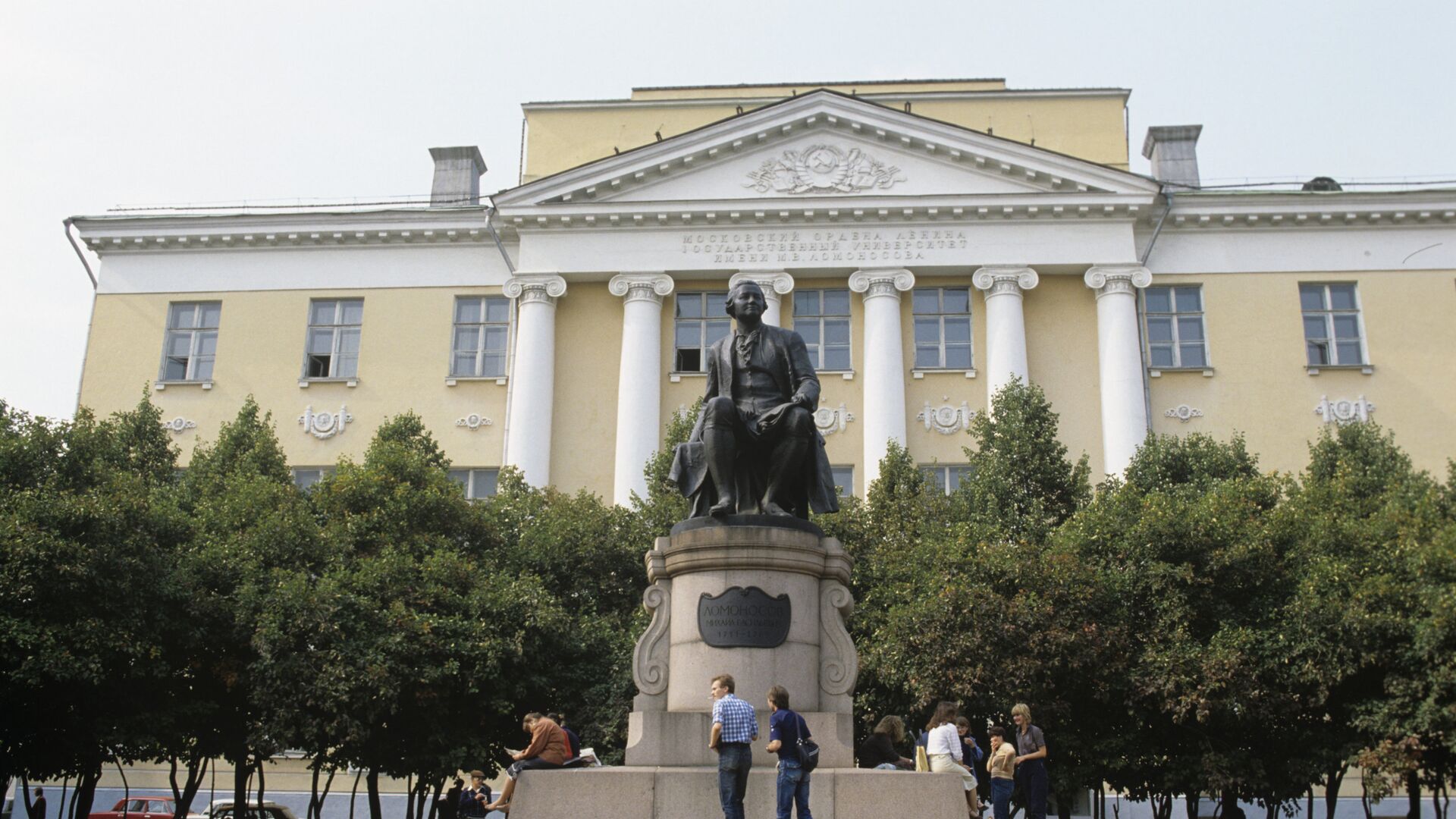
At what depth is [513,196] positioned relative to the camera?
1442 inches

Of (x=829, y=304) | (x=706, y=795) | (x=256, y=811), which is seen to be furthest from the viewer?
(x=829, y=304)

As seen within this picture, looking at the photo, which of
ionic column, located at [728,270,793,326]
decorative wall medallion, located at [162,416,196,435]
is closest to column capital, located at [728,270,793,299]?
ionic column, located at [728,270,793,326]

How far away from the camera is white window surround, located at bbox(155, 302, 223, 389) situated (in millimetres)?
37625

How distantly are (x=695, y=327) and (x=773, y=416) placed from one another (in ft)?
78.2

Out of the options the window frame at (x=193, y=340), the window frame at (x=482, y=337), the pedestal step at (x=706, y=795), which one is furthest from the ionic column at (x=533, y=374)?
the pedestal step at (x=706, y=795)

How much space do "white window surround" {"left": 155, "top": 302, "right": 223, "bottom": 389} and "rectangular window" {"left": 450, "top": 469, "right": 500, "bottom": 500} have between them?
7.50m

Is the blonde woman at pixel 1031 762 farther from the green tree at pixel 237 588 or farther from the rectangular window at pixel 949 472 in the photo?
the rectangular window at pixel 949 472

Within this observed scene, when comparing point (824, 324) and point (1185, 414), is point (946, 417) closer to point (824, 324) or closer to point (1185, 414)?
point (824, 324)

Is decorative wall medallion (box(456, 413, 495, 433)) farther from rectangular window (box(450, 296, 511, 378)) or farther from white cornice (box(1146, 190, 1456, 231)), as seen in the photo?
white cornice (box(1146, 190, 1456, 231))

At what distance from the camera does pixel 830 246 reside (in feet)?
119

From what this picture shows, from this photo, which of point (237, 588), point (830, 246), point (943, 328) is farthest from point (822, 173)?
point (237, 588)

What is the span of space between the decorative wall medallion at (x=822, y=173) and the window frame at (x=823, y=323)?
8.54 ft

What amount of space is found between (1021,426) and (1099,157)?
1497 centimetres

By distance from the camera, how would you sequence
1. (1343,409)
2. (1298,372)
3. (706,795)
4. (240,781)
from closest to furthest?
(706,795), (240,781), (1343,409), (1298,372)
